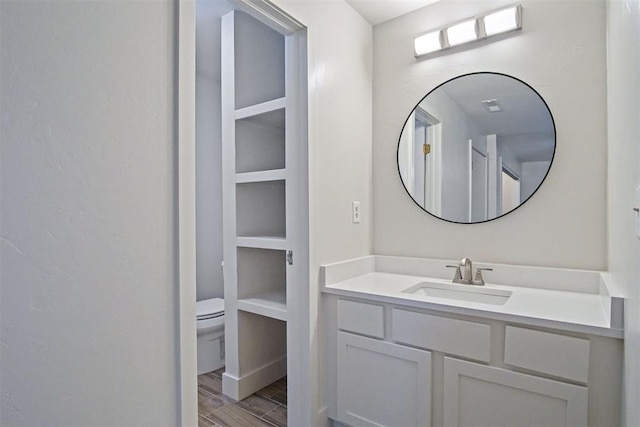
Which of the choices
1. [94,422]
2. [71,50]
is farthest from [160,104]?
[94,422]

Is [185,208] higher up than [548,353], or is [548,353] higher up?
[185,208]

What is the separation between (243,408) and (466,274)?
145cm

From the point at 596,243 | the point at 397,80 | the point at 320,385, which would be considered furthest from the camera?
the point at 397,80

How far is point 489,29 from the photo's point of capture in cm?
181

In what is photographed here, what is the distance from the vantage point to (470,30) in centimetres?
185

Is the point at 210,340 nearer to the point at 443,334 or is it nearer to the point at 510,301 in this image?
the point at 443,334

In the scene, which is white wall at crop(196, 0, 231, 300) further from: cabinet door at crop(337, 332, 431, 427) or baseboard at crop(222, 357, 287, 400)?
cabinet door at crop(337, 332, 431, 427)

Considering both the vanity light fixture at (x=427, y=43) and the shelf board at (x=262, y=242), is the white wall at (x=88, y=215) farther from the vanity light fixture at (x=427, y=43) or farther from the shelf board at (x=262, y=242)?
the vanity light fixture at (x=427, y=43)

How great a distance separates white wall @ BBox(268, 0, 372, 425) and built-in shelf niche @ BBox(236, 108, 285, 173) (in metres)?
0.35

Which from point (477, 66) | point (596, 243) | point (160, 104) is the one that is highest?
point (477, 66)

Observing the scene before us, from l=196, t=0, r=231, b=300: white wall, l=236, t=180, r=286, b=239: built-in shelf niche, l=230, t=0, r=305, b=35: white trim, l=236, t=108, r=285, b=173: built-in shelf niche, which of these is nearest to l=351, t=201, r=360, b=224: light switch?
l=236, t=180, r=286, b=239: built-in shelf niche

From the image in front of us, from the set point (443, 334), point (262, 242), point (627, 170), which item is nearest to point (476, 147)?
point (627, 170)

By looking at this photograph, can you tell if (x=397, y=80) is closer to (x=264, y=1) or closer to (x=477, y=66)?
(x=477, y=66)

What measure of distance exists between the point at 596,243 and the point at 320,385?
1.46 m
